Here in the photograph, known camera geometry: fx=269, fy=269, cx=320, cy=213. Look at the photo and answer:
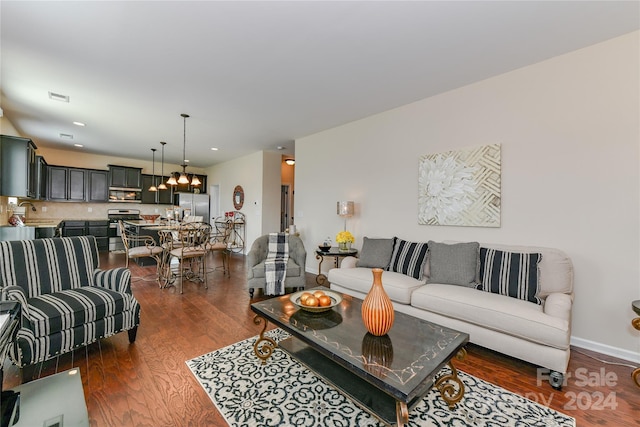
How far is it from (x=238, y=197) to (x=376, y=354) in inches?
273

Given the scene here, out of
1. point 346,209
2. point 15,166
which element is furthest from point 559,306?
point 15,166

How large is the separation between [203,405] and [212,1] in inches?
110

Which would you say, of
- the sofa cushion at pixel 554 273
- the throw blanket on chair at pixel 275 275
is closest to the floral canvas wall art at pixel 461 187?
the sofa cushion at pixel 554 273

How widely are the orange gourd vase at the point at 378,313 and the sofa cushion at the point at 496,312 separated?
1039 mm

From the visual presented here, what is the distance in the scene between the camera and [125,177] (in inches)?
315

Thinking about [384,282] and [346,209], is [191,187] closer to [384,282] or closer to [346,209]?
[346,209]

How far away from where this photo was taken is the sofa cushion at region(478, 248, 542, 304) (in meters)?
2.45

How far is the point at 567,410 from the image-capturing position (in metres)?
1.75

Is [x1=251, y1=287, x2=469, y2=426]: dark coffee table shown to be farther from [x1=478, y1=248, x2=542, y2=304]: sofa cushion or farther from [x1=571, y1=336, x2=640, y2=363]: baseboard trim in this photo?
[x1=571, y1=336, x2=640, y2=363]: baseboard trim

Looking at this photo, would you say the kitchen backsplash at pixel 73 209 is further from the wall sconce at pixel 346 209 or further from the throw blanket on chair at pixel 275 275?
the wall sconce at pixel 346 209

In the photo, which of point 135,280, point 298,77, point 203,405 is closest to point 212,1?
point 298,77

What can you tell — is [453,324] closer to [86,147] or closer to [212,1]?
[212,1]

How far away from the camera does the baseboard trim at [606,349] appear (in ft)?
7.61

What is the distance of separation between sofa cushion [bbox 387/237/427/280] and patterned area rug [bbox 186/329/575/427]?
1258 millimetres
